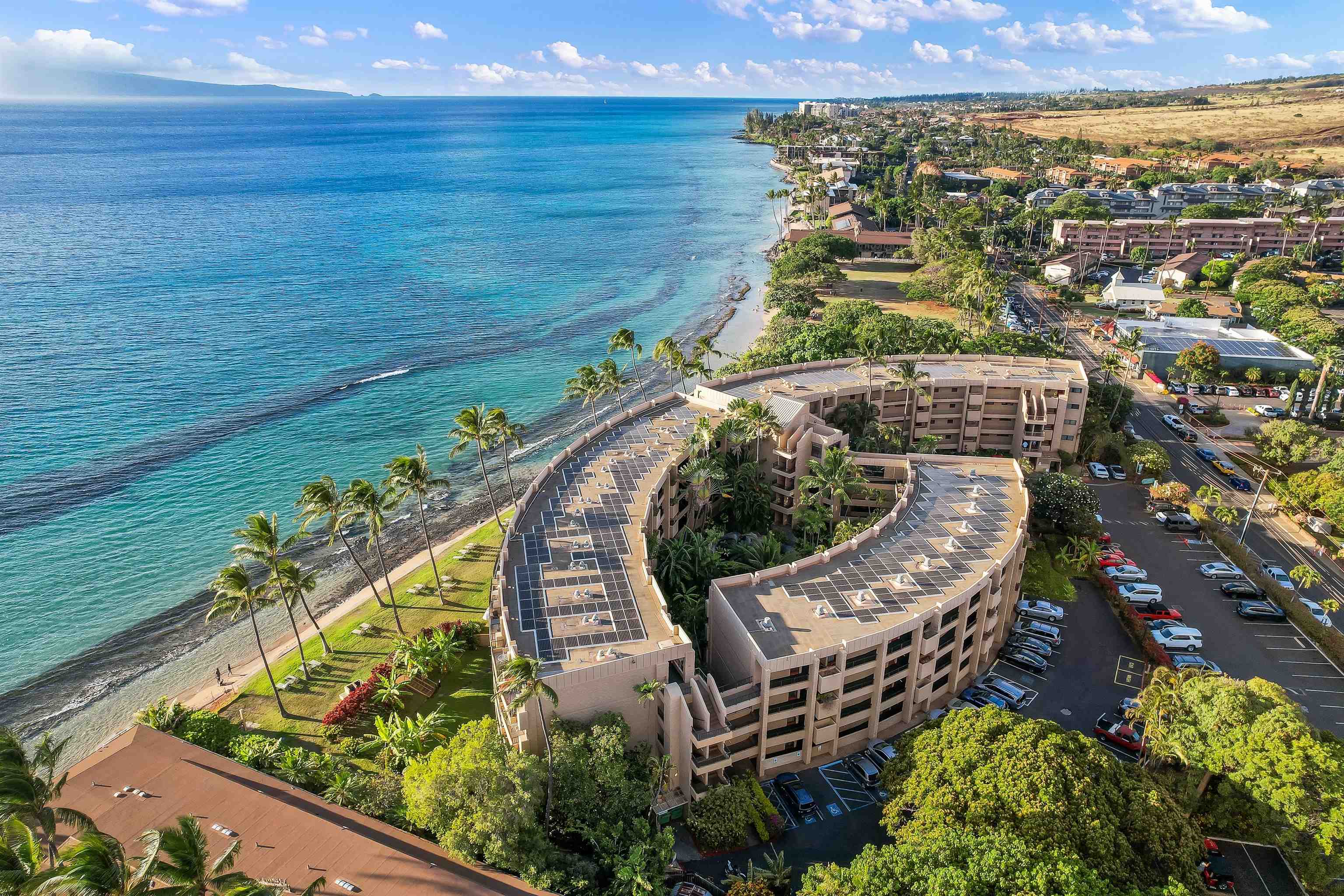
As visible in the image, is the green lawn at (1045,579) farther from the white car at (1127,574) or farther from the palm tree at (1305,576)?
the palm tree at (1305,576)

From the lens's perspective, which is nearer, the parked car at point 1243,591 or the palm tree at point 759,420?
the parked car at point 1243,591

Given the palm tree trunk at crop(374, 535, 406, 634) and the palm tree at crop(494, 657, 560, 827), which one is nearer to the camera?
the palm tree at crop(494, 657, 560, 827)

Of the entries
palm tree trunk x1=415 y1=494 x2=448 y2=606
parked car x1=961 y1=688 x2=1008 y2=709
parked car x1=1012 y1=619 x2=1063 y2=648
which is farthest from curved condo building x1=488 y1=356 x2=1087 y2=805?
palm tree trunk x1=415 y1=494 x2=448 y2=606

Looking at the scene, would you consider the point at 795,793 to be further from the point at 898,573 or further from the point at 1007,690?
the point at 1007,690

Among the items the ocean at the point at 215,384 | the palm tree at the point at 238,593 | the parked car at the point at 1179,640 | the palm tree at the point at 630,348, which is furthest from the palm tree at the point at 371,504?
the parked car at the point at 1179,640

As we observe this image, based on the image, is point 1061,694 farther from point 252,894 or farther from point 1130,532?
point 252,894

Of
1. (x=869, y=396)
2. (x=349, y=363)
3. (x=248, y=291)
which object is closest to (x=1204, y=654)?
(x=869, y=396)

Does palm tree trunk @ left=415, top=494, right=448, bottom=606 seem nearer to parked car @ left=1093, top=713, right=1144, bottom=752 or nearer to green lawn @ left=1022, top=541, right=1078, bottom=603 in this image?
green lawn @ left=1022, top=541, right=1078, bottom=603
